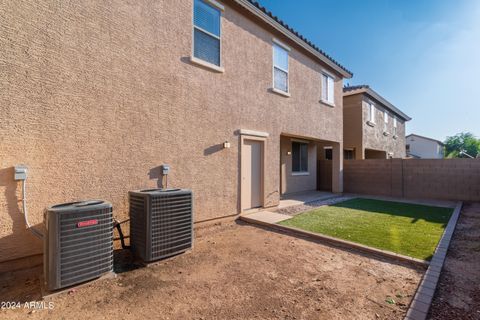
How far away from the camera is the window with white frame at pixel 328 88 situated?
11881 mm

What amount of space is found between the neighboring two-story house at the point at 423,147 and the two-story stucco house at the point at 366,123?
2837cm

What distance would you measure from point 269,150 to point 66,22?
6.47 m

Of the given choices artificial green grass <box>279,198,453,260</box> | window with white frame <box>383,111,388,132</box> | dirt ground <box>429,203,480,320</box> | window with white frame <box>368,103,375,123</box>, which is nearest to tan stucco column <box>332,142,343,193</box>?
artificial green grass <box>279,198,453,260</box>

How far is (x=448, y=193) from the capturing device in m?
11.7

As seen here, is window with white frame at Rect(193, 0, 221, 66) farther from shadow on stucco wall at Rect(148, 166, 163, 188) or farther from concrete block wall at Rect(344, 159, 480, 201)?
concrete block wall at Rect(344, 159, 480, 201)

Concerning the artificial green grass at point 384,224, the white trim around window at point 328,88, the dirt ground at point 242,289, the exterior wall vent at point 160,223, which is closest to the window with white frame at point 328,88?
the white trim around window at point 328,88

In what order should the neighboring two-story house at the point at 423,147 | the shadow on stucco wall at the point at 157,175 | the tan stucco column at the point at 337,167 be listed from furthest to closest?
the neighboring two-story house at the point at 423,147 → the tan stucco column at the point at 337,167 → the shadow on stucco wall at the point at 157,175

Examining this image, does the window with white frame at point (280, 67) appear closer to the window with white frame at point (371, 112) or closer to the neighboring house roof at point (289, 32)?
the neighboring house roof at point (289, 32)

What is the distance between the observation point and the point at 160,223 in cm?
430

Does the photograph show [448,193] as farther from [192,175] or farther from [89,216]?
[89,216]

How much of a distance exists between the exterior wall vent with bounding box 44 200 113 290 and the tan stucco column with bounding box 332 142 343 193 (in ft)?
40.2

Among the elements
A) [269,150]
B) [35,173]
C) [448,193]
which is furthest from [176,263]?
[448,193]

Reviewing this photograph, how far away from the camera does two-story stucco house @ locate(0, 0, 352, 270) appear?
155 inches

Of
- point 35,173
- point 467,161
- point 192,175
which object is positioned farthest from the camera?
point 467,161
